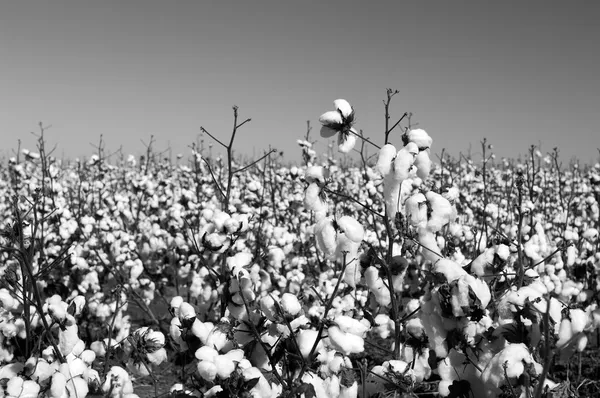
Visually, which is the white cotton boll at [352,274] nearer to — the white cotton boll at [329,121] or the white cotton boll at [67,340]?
the white cotton boll at [329,121]

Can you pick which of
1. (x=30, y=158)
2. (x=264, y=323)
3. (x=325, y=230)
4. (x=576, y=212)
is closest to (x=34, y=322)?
(x=264, y=323)

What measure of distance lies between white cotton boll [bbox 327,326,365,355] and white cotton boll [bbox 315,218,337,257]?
0.78 ft

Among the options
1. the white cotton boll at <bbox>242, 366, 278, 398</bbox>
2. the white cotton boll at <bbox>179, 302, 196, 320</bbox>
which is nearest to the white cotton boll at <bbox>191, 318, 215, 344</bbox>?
the white cotton boll at <bbox>179, 302, 196, 320</bbox>

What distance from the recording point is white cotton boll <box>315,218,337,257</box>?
4.71 ft

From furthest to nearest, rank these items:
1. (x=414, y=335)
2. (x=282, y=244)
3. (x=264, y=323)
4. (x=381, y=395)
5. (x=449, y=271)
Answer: (x=282, y=244), (x=264, y=323), (x=414, y=335), (x=381, y=395), (x=449, y=271)

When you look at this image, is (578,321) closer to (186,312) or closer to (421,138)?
(421,138)

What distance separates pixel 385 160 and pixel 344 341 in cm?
55

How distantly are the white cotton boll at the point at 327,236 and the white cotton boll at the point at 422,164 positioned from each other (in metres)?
0.35

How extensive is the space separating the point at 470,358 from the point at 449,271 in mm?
316

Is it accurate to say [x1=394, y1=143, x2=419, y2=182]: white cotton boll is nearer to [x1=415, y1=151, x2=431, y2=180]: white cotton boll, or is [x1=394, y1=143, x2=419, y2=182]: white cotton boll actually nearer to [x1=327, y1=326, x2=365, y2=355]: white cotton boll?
[x1=415, y1=151, x2=431, y2=180]: white cotton boll

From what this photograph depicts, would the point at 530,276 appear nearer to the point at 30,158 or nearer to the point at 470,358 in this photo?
the point at 470,358

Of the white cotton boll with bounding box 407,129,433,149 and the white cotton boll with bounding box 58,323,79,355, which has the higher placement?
the white cotton boll with bounding box 407,129,433,149

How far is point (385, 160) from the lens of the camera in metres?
1.45

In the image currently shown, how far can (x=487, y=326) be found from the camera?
143 cm
